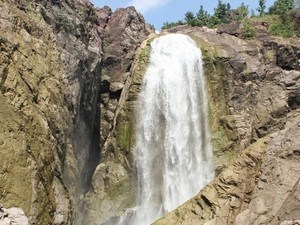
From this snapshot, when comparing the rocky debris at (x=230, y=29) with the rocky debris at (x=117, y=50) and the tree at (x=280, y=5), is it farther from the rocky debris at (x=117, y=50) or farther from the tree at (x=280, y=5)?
the tree at (x=280, y=5)

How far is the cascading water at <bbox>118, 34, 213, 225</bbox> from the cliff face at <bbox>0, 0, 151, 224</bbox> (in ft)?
15.6

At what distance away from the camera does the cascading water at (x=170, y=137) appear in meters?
33.5

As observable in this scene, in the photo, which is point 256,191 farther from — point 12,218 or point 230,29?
point 230,29

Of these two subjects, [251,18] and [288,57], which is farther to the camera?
[251,18]

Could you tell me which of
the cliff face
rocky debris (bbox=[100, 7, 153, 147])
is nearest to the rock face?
rocky debris (bbox=[100, 7, 153, 147])

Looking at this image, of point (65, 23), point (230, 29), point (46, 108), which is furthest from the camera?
point (230, 29)

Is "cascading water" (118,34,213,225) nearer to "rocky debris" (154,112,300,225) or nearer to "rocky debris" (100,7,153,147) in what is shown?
"rocky debris" (100,7,153,147)

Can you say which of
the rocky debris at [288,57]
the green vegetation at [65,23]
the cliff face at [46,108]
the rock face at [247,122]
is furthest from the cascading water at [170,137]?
the rocky debris at [288,57]

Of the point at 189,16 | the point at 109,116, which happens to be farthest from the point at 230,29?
the point at 189,16

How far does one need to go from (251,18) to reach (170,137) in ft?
80.8

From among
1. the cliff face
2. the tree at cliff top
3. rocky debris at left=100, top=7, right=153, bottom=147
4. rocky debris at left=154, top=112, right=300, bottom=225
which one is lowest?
A: rocky debris at left=154, top=112, right=300, bottom=225

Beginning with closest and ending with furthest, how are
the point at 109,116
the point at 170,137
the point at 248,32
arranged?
the point at 170,137, the point at 109,116, the point at 248,32

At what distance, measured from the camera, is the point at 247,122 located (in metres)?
37.0

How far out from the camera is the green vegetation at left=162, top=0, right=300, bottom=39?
47156 mm
